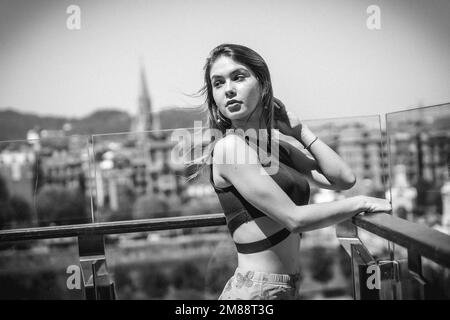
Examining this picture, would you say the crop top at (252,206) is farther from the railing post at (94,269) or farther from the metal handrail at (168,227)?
the railing post at (94,269)

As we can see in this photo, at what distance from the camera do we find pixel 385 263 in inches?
62.9

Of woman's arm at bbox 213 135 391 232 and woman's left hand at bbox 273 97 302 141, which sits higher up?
woman's left hand at bbox 273 97 302 141

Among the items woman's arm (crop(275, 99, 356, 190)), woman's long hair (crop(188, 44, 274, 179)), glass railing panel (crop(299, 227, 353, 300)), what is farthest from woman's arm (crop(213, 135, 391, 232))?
glass railing panel (crop(299, 227, 353, 300))

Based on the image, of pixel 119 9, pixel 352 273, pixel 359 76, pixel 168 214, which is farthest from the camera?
pixel 359 76

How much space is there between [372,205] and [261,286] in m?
0.34

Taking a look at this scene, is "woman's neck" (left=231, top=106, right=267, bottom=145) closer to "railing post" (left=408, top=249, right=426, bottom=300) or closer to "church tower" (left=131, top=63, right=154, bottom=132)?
"railing post" (left=408, top=249, right=426, bottom=300)

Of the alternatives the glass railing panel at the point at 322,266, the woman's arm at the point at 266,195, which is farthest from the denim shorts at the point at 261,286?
the glass railing panel at the point at 322,266

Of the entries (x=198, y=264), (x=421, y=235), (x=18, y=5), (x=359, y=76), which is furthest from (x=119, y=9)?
(x=198, y=264)

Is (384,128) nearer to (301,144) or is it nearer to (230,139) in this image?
(301,144)

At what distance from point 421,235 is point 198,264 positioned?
5325 cm

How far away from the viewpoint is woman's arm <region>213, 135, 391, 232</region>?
1.20m

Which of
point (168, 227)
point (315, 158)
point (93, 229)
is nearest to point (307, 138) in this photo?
point (315, 158)

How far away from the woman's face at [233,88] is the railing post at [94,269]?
23.2 inches

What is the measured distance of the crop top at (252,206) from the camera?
128 cm
